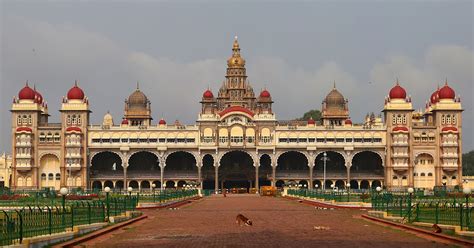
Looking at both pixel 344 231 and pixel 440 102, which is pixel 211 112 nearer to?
pixel 440 102

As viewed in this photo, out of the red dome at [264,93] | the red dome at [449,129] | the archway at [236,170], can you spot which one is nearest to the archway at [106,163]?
the archway at [236,170]

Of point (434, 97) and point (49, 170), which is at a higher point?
point (434, 97)

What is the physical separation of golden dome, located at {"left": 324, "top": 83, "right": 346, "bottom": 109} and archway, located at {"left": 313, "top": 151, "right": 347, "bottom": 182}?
30.1ft

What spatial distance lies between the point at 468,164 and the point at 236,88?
60803mm

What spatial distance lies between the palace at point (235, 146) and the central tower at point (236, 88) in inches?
467

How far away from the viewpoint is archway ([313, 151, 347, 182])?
11500 cm

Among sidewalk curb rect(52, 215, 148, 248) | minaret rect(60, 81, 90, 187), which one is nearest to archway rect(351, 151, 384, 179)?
minaret rect(60, 81, 90, 187)

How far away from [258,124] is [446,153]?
2523 centimetres

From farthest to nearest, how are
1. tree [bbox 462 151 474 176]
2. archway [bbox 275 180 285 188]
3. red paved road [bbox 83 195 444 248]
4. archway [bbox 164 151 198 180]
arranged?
tree [bbox 462 151 474 176], archway [bbox 164 151 198 180], archway [bbox 275 180 285 188], red paved road [bbox 83 195 444 248]

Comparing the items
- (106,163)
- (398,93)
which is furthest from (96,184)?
(398,93)

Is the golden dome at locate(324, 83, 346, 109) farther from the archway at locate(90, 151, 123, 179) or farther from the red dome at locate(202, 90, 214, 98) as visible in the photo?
the archway at locate(90, 151, 123, 179)

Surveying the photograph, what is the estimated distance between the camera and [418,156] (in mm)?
112875

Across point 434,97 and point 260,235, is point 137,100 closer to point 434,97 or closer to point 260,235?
point 434,97

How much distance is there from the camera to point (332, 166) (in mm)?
119938
